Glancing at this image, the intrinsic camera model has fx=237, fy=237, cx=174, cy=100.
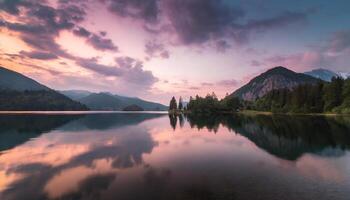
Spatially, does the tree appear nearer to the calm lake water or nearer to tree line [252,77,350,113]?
tree line [252,77,350,113]

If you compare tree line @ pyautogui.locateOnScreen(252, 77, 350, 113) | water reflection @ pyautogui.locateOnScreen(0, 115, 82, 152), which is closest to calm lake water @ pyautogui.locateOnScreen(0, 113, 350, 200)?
water reflection @ pyautogui.locateOnScreen(0, 115, 82, 152)

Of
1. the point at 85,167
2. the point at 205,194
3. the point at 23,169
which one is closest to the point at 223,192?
the point at 205,194

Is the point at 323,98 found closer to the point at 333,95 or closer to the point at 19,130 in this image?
the point at 333,95

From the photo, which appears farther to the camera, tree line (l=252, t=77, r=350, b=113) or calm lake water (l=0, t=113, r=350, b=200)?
tree line (l=252, t=77, r=350, b=113)

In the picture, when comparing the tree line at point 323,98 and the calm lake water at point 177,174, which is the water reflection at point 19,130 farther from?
the tree line at point 323,98

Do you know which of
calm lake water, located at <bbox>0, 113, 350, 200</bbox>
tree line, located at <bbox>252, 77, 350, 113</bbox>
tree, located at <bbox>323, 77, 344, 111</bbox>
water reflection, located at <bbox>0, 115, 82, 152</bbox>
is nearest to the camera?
calm lake water, located at <bbox>0, 113, 350, 200</bbox>

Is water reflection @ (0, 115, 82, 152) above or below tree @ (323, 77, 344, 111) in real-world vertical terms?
below

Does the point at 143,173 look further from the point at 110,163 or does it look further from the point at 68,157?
the point at 68,157

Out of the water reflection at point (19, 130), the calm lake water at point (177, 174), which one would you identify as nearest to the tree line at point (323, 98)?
the calm lake water at point (177, 174)

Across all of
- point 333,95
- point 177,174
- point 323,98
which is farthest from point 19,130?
point 323,98

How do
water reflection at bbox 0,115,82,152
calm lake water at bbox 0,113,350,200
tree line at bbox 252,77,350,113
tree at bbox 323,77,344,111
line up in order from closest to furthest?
1. calm lake water at bbox 0,113,350,200
2. water reflection at bbox 0,115,82,152
3. tree line at bbox 252,77,350,113
4. tree at bbox 323,77,344,111

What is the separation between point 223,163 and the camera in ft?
113

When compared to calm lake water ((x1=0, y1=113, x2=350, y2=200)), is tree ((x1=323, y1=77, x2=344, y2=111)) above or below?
above

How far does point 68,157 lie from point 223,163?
25096 millimetres
